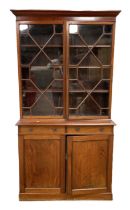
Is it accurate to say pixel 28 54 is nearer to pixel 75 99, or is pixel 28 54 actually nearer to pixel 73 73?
pixel 73 73

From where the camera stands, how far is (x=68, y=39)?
2168 millimetres

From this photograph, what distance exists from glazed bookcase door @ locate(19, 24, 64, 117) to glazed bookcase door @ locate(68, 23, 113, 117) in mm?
126

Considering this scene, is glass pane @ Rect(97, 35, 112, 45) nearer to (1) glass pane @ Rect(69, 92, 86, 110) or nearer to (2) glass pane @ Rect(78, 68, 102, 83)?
(2) glass pane @ Rect(78, 68, 102, 83)

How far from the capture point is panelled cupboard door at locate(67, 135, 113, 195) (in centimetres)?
232

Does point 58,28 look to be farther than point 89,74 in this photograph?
No

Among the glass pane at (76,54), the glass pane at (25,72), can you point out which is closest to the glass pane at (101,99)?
the glass pane at (76,54)

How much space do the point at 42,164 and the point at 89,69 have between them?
1138 millimetres

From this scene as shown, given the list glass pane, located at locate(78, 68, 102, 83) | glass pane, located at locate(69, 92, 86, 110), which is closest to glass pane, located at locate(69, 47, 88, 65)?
glass pane, located at locate(78, 68, 102, 83)

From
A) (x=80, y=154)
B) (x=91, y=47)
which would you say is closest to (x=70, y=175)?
(x=80, y=154)

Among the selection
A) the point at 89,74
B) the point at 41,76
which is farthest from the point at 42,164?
the point at 89,74

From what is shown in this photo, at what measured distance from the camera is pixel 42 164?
2.35 meters

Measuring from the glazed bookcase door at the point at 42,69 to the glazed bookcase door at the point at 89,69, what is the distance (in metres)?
0.13

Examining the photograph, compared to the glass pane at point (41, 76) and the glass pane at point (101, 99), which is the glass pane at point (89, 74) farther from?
the glass pane at point (41, 76)

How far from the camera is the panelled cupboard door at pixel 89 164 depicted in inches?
91.2
